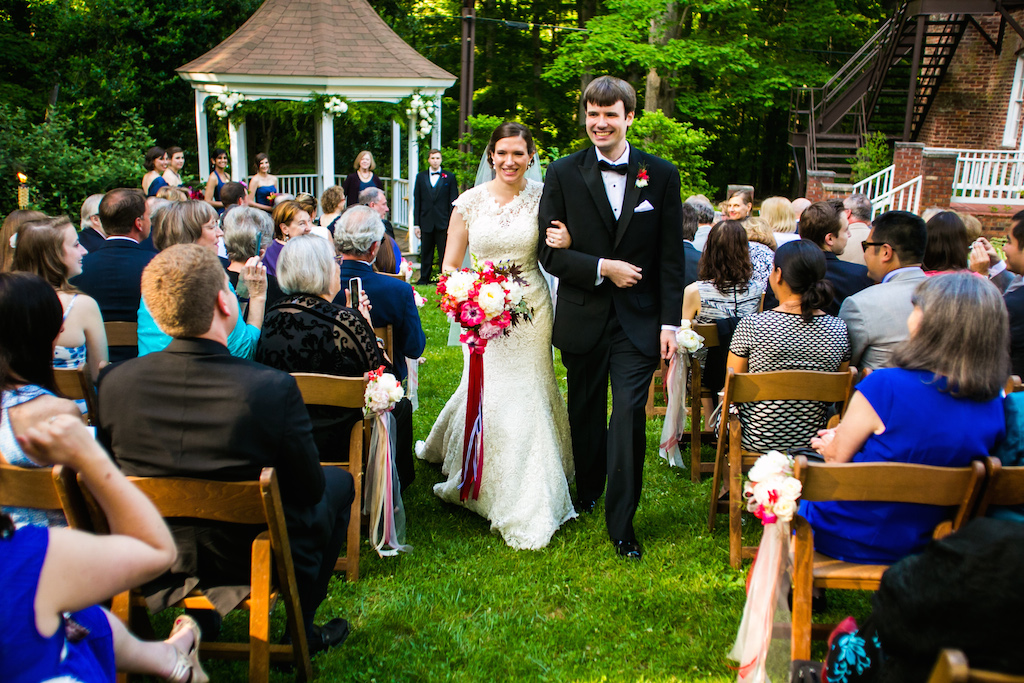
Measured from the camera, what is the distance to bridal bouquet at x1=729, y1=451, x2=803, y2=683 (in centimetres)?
282

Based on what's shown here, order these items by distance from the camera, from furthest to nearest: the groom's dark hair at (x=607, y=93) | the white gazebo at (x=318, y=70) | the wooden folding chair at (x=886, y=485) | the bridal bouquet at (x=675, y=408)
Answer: the white gazebo at (x=318, y=70), the bridal bouquet at (x=675, y=408), the groom's dark hair at (x=607, y=93), the wooden folding chair at (x=886, y=485)

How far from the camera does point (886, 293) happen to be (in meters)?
4.14

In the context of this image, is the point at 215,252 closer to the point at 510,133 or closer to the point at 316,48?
the point at 510,133

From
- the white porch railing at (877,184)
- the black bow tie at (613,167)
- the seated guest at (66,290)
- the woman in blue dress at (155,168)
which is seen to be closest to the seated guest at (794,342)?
the black bow tie at (613,167)

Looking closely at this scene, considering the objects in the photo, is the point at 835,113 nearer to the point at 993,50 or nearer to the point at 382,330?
the point at 993,50

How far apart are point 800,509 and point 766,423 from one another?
1135 millimetres

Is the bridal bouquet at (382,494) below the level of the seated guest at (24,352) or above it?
below

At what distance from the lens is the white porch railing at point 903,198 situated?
15080mm

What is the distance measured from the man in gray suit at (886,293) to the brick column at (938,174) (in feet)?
41.4

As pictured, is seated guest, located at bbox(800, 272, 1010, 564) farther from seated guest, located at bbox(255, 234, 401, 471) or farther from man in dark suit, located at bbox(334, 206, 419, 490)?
man in dark suit, located at bbox(334, 206, 419, 490)

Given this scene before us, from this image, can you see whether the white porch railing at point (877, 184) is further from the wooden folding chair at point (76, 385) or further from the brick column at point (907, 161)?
the wooden folding chair at point (76, 385)

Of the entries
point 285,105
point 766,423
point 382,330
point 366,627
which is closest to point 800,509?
point 766,423

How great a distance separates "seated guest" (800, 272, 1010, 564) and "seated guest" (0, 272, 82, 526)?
2887 millimetres

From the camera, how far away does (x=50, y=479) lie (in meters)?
2.63
